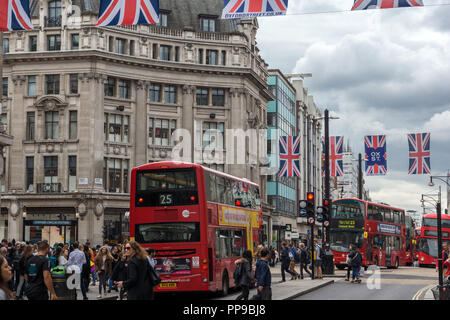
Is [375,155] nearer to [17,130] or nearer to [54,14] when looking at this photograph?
[17,130]

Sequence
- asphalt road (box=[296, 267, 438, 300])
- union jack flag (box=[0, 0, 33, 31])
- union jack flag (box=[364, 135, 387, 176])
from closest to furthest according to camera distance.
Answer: union jack flag (box=[0, 0, 33, 31]), asphalt road (box=[296, 267, 438, 300]), union jack flag (box=[364, 135, 387, 176])

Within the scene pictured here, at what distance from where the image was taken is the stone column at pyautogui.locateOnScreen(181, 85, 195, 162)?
204 ft

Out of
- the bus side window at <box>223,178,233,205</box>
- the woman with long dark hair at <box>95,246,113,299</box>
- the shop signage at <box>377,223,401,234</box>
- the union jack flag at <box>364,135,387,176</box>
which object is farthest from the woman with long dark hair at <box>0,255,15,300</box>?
the shop signage at <box>377,223,401,234</box>

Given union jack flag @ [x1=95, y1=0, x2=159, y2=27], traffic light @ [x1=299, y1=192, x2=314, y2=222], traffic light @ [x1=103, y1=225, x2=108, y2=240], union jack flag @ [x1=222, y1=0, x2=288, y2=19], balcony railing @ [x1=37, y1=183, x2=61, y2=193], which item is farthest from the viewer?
balcony railing @ [x1=37, y1=183, x2=61, y2=193]

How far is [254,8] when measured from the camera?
2034 cm

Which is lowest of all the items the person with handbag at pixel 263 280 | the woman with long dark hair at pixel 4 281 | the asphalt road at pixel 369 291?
the asphalt road at pixel 369 291

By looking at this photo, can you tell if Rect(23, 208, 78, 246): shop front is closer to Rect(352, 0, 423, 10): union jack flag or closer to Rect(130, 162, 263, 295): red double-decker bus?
Rect(130, 162, 263, 295): red double-decker bus

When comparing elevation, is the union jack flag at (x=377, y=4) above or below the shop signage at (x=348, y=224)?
above

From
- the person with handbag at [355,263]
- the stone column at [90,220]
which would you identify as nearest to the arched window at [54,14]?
the stone column at [90,220]

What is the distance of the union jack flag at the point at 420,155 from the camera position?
40.2 metres

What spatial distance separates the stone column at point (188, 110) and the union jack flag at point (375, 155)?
21.4 m

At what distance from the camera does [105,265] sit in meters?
25.3

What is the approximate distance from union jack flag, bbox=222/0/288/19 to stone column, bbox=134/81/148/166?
40193mm

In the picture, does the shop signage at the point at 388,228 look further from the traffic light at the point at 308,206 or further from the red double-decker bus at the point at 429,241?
the traffic light at the point at 308,206
